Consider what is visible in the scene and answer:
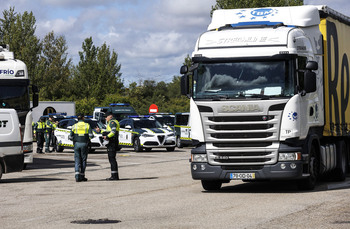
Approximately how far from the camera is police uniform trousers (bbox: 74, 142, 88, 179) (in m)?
18.8

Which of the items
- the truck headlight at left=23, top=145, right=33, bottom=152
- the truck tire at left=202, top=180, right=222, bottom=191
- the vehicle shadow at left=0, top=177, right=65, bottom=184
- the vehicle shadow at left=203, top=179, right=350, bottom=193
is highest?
the truck headlight at left=23, top=145, right=33, bottom=152

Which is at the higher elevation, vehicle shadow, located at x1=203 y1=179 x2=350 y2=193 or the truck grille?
the truck grille

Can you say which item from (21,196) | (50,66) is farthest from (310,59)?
(50,66)

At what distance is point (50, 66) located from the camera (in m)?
81.0

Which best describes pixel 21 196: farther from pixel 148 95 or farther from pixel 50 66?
pixel 148 95

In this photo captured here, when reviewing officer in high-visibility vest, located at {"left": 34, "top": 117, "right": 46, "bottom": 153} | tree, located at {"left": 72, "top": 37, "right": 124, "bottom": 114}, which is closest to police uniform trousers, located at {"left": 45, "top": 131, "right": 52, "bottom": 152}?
officer in high-visibility vest, located at {"left": 34, "top": 117, "right": 46, "bottom": 153}

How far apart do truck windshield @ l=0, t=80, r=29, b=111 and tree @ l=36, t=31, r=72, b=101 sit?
4889 centimetres

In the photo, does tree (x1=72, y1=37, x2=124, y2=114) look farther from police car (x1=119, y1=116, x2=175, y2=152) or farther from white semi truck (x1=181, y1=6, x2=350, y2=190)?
white semi truck (x1=181, y1=6, x2=350, y2=190)

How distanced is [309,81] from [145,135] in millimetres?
21875

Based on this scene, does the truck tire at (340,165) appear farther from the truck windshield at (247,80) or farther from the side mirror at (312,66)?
the truck windshield at (247,80)

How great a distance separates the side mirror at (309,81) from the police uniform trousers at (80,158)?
22.6ft

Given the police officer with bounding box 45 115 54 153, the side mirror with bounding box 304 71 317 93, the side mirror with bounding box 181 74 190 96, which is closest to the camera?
the side mirror with bounding box 304 71 317 93

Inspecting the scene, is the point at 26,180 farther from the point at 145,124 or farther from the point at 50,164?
the point at 145,124

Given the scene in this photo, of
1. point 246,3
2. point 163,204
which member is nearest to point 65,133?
point 163,204
